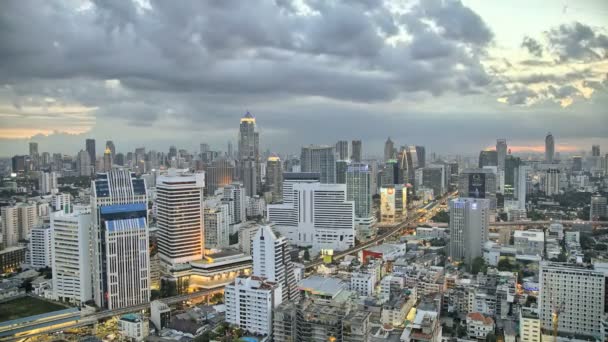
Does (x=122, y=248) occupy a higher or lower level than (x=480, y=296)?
higher

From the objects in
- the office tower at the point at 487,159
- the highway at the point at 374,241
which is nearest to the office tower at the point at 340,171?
the highway at the point at 374,241

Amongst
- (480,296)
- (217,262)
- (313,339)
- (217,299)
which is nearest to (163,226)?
(217,262)

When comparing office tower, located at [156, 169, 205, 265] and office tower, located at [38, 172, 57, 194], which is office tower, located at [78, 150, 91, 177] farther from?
office tower, located at [156, 169, 205, 265]

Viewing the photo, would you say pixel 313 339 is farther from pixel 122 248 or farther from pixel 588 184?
pixel 588 184

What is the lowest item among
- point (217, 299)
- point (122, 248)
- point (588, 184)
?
point (217, 299)

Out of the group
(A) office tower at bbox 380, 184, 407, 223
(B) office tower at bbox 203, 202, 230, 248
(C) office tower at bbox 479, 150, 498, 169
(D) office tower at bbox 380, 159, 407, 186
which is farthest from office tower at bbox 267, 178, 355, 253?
(D) office tower at bbox 380, 159, 407, 186

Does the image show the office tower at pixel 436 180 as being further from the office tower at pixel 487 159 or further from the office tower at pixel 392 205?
the office tower at pixel 392 205

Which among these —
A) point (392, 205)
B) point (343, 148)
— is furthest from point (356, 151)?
point (392, 205)
